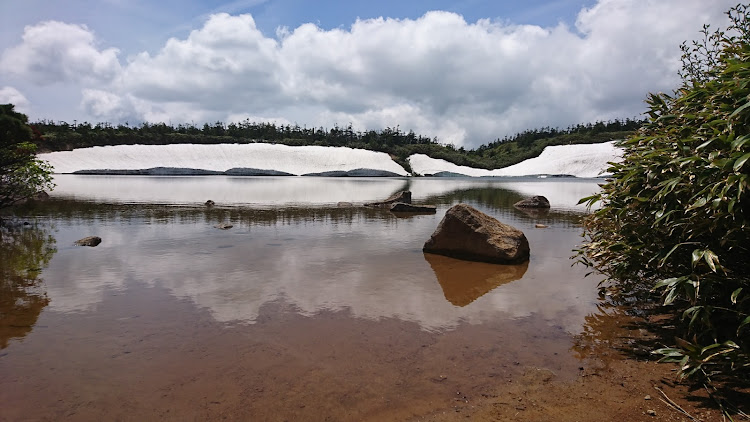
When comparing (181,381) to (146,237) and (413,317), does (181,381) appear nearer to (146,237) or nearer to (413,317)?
(413,317)

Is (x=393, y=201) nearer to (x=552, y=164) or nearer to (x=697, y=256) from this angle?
(x=697, y=256)

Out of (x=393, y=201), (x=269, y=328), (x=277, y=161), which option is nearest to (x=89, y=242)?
(x=269, y=328)

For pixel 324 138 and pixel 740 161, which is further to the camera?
pixel 324 138

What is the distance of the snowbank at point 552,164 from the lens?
4126 inches

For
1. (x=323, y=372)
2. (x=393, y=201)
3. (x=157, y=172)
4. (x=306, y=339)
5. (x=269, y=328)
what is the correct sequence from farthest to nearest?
(x=157, y=172) → (x=393, y=201) → (x=269, y=328) → (x=306, y=339) → (x=323, y=372)

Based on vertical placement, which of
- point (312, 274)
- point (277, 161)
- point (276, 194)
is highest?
point (277, 161)

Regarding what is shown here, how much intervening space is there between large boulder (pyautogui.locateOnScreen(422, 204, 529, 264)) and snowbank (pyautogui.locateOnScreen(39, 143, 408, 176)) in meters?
86.9

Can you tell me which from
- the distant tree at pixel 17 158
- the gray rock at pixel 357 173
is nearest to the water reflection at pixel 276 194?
the distant tree at pixel 17 158

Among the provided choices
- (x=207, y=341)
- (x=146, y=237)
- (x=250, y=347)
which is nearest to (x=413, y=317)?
(x=250, y=347)

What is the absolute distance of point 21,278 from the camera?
938cm

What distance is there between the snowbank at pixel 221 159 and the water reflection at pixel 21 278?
7883 cm

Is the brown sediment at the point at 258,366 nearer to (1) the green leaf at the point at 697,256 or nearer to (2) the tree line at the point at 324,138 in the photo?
(1) the green leaf at the point at 697,256

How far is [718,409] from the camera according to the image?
161 inches

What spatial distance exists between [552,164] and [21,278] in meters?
117
